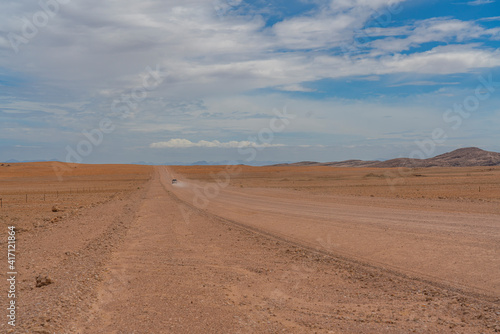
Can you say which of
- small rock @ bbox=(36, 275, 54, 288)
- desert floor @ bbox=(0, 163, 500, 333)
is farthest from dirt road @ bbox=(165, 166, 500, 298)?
small rock @ bbox=(36, 275, 54, 288)

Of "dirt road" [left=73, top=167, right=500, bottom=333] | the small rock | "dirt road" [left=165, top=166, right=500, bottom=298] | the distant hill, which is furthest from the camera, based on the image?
the distant hill

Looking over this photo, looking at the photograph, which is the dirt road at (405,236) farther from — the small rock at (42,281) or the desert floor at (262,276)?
the small rock at (42,281)

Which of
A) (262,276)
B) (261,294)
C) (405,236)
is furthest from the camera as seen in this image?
(405,236)

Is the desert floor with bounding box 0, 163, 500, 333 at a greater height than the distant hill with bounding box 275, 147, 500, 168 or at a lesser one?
lesser

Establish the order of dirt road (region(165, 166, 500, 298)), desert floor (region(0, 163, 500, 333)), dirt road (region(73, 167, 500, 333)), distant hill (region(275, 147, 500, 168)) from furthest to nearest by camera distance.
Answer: distant hill (region(275, 147, 500, 168))
dirt road (region(165, 166, 500, 298))
desert floor (region(0, 163, 500, 333))
dirt road (region(73, 167, 500, 333))

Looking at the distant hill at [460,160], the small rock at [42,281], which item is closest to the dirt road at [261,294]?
the small rock at [42,281]

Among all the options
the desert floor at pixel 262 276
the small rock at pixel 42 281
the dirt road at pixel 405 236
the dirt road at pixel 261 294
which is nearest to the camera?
the dirt road at pixel 261 294

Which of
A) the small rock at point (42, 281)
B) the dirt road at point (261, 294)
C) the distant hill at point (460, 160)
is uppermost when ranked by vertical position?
the distant hill at point (460, 160)

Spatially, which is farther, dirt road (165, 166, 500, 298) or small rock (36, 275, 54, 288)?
dirt road (165, 166, 500, 298)

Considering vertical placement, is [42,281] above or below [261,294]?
above

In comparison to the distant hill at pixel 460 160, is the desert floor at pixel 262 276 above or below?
below

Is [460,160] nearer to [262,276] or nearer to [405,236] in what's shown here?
[405,236]

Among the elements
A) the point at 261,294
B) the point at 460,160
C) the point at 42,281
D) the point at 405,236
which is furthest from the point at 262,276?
the point at 460,160

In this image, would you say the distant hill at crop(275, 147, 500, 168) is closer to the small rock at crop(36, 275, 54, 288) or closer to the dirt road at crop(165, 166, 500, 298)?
the dirt road at crop(165, 166, 500, 298)
